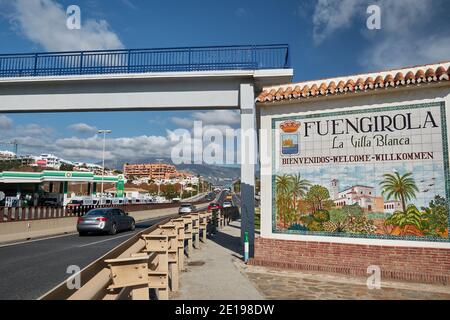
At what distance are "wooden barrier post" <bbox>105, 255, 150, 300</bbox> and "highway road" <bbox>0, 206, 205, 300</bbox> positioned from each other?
3.73 m

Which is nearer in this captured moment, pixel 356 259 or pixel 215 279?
pixel 215 279

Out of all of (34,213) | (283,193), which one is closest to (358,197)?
(283,193)

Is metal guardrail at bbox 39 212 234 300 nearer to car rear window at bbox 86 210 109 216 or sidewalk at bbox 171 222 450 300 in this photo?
sidewalk at bbox 171 222 450 300

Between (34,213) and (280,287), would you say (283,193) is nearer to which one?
(280,287)

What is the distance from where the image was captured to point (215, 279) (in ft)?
28.4

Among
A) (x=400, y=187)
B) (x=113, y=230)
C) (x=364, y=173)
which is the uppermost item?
(x=364, y=173)

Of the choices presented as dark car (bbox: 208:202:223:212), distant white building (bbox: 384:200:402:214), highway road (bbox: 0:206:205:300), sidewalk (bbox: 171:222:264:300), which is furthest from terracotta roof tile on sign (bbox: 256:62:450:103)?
dark car (bbox: 208:202:223:212)

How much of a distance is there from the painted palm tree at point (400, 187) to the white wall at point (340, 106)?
109 centimetres

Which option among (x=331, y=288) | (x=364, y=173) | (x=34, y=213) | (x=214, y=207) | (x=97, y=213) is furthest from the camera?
(x=214, y=207)

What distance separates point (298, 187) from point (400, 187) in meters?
2.64

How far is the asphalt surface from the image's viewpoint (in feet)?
24.2
